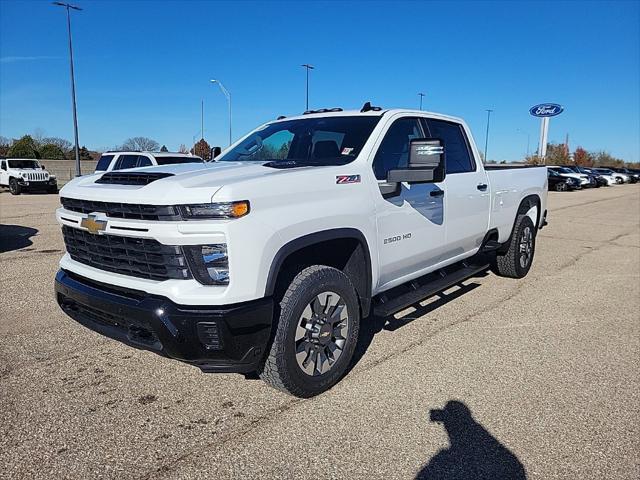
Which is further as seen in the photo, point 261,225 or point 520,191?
point 520,191

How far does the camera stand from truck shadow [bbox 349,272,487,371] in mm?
4137

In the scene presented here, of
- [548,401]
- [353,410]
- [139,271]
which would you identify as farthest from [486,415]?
[139,271]

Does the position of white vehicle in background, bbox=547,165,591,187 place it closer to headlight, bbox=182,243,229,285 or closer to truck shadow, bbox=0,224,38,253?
truck shadow, bbox=0,224,38,253

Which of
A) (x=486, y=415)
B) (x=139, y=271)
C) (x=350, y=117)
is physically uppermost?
(x=350, y=117)

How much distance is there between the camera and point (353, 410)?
311cm

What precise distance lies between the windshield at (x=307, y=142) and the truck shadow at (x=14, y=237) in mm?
5732

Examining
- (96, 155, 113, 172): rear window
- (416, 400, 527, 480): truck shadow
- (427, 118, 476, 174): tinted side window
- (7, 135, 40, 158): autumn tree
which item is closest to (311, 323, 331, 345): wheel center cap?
(416, 400, 527, 480): truck shadow

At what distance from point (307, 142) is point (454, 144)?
1.70 metres

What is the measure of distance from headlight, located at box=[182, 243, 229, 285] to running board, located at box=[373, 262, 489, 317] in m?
1.40

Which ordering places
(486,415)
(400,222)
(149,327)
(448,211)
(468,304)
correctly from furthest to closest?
(468,304) < (448,211) < (400,222) < (486,415) < (149,327)

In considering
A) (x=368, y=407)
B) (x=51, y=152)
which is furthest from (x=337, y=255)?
(x=51, y=152)

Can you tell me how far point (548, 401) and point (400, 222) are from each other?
5.32 ft

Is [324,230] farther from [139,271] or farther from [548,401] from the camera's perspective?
[548,401]

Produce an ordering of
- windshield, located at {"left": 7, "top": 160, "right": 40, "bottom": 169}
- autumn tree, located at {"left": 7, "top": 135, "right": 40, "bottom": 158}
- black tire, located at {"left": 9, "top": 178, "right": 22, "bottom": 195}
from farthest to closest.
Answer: autumn tree, located at {"left": 7, "top": 135, "right": 40, "bottom": 158}
windshield, located at {"left": 7, "top": 160, "right": 40, "bottom": 169}
black tire, located at {"left": 9, "top": 178, "right": 22, "bottom": 195}
